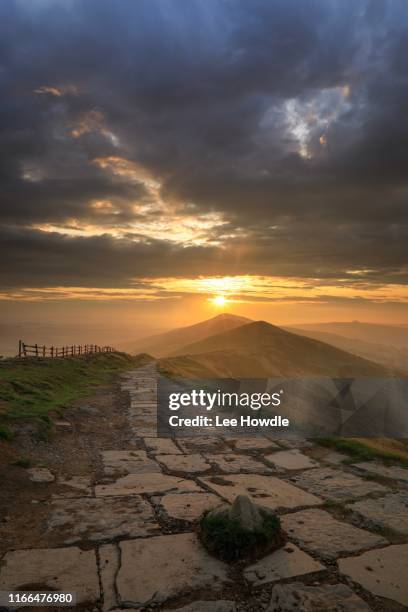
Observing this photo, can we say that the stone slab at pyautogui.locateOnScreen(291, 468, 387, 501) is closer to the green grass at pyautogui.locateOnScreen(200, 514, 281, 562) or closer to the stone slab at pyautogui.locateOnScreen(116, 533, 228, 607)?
the green grass at pyautogui.locateOnScreen(200, 514, 281, 562)

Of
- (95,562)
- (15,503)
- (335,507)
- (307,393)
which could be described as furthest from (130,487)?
(307,393)

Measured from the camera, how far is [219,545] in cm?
407

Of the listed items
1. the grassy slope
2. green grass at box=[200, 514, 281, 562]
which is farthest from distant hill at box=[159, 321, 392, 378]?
green grass at box=[200, 514, 281, 562]

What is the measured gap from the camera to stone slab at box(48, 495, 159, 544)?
15.1 ft

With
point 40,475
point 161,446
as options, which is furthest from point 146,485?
point 161,446

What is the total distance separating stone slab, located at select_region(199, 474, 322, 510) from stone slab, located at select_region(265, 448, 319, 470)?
764 millimetres

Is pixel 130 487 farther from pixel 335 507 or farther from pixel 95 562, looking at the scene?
pixel 335 507

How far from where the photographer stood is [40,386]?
47.9 ft

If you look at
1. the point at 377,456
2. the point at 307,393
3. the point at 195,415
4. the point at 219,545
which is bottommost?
the point at 307,393

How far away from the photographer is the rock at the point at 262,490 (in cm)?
551

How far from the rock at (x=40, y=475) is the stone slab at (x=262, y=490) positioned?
239cm

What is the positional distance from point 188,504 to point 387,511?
8.34ft

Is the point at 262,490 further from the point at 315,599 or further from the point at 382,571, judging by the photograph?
the point at 315,599

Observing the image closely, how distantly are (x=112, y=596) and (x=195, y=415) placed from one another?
8.16m
